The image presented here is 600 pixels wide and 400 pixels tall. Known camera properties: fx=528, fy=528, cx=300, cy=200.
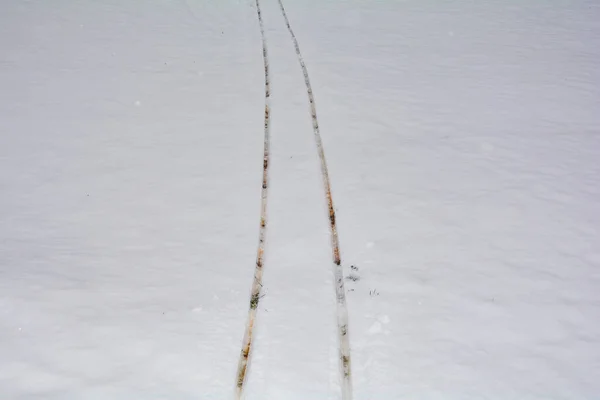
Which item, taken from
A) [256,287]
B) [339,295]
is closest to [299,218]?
[256,287]

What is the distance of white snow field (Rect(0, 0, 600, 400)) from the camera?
13.6 feet

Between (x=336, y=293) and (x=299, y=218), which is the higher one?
(x=299, y=218)

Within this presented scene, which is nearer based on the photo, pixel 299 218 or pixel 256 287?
pixel 256 287

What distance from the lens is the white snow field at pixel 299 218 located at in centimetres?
414

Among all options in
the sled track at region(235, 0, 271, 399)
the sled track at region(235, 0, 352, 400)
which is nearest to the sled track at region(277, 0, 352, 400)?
the sled track at region(235, 0, 352, 400)

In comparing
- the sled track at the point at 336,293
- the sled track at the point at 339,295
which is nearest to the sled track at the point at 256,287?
the sled track at the point at 336,293

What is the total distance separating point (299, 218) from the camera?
5.79m

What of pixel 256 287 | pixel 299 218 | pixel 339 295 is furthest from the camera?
pixel 299 218

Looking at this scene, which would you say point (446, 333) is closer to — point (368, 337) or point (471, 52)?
point (368, 337)

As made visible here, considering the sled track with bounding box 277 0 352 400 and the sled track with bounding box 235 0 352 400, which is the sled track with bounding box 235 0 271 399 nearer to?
the sled track with bounding box 235 0 352 400

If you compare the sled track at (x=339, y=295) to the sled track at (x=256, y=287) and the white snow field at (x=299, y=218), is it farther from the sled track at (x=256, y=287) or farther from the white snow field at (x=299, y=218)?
the sled track at (x=256, y=287)

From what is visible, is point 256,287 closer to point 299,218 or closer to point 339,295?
point 339,295

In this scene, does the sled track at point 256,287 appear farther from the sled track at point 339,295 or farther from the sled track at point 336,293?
the sled track at point 339,295

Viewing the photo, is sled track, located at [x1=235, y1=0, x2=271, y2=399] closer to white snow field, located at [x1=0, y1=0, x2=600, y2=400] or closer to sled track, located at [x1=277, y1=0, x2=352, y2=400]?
white snow field, located at [x1=0, y1=0, x2=600, y2=400]
